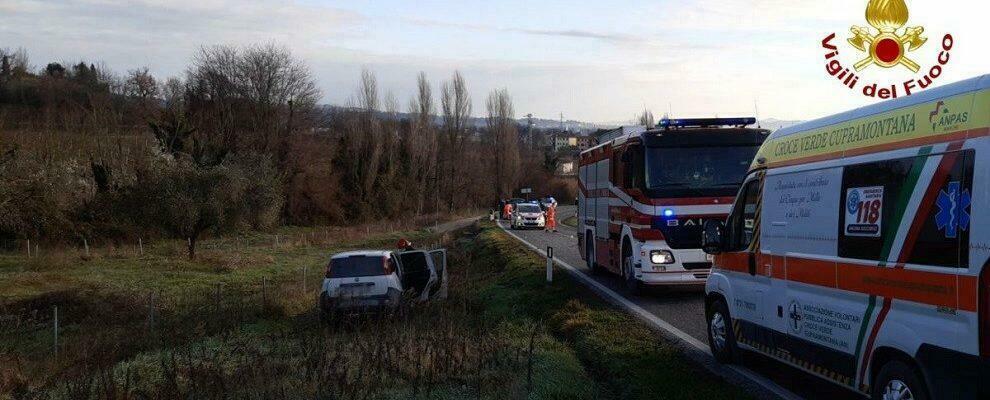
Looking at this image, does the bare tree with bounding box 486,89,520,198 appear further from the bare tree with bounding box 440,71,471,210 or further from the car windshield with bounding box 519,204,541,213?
the car windshield with bounding box 519,204,541,213

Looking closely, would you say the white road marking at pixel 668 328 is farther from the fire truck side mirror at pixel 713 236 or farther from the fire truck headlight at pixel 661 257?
the fire truck side mirror at pixel 713 236

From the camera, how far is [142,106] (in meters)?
68.4

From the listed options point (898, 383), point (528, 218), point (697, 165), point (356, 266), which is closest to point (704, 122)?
point (697, 165)

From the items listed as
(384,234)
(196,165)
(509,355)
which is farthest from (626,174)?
(384,234)

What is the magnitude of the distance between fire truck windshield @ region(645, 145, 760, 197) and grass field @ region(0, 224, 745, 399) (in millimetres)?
2428

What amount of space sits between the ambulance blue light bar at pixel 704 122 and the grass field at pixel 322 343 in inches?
129

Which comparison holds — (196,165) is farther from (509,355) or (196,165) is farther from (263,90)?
(509,355)

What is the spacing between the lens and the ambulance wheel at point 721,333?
9383 mm

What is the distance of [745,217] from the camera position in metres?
9.13

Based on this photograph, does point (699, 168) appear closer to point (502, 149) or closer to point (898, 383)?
point (898, 383)

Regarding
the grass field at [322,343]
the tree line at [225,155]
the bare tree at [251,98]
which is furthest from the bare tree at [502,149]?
the grass field at [322,343]

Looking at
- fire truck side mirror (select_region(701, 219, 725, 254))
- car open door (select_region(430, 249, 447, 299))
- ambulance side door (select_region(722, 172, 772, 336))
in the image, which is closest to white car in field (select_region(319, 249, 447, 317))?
car open door (select_region(430, 249, 447, 299))

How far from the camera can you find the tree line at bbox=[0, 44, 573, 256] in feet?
140

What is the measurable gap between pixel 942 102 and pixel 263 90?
2629 inches
